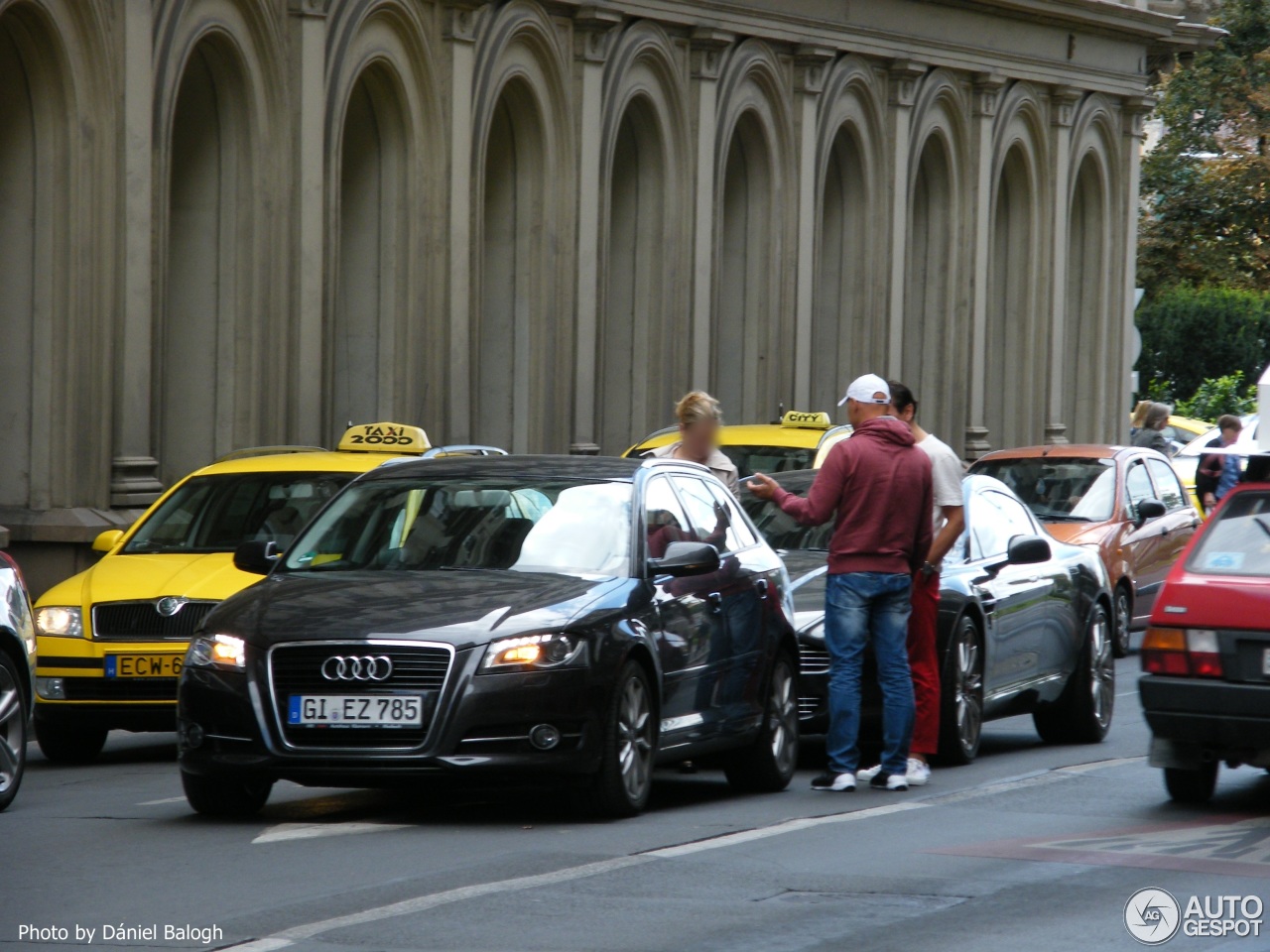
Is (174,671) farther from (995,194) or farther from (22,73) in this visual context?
(995,194)

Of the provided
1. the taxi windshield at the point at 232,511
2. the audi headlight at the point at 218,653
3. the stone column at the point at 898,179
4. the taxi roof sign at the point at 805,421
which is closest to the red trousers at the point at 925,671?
the audi headlight at the point at 218,653

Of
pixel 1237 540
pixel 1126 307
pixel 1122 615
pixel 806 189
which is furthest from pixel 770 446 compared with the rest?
pixel 1126 307

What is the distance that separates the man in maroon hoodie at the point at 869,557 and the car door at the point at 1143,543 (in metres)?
9.67

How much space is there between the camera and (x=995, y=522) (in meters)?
13.8

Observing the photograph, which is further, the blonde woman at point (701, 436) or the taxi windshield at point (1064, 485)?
the taxi windshield at point (1064, 485)

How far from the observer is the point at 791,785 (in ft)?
38.7

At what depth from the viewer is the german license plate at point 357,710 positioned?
31.1 ft

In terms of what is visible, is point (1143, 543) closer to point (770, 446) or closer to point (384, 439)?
point (770, 446)

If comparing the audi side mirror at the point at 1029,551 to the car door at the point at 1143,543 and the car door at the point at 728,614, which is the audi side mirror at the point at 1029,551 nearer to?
the car door at the point at 728,614

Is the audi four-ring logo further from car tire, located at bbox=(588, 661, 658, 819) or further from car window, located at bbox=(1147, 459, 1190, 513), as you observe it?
car window, located at bbox=(1147, 459, 1190, 513)

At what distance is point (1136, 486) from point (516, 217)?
9407 mm

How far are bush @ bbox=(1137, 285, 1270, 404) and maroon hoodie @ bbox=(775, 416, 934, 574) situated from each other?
50639 mm

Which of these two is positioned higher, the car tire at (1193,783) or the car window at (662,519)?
the car window at (662,519)

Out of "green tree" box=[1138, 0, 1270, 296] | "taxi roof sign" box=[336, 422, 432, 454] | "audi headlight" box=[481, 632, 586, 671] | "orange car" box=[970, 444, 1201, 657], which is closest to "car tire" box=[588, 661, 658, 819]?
"audi headlight" box=[481, 632, 586, 671]
